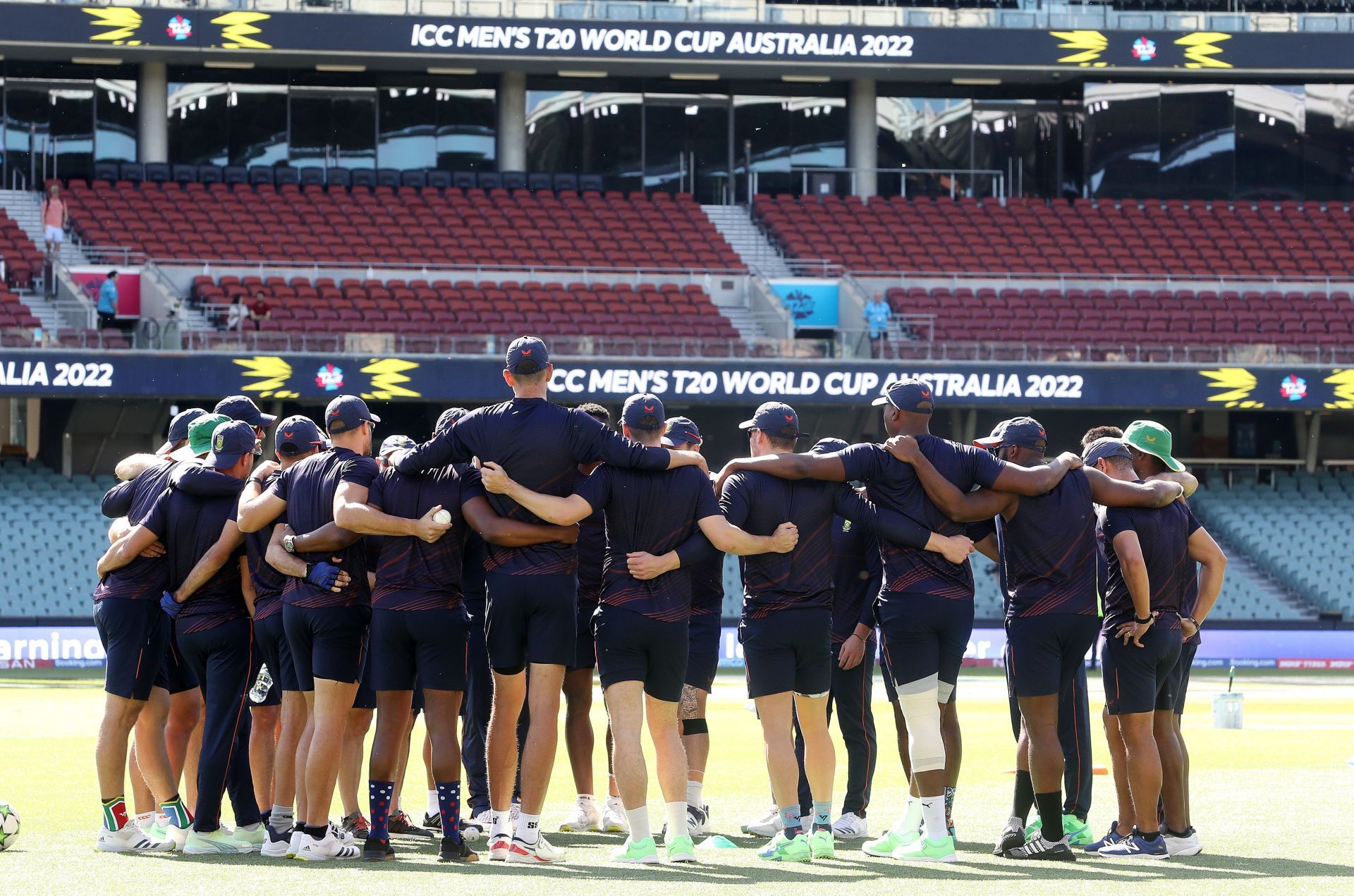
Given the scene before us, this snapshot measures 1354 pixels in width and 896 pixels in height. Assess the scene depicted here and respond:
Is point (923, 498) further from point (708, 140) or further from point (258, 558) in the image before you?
point (708, 140)

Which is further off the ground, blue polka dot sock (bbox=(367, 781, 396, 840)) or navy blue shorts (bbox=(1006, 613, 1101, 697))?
navy blue shorts (bbox=(1006, 613, 1101, 697))

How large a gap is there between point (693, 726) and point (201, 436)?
315 centimetres

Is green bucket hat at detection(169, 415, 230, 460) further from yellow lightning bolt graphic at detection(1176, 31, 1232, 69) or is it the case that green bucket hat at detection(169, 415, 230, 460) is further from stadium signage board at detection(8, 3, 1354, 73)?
yellow lightning bolt graphic at detection(1176, 31, 1232, 69)

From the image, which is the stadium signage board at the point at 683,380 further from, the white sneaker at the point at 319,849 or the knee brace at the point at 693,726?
the white sneaker at the point at 319,849

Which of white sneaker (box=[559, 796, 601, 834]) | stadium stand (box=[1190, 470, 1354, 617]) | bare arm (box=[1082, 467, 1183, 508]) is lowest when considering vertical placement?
stadium stand (box=[1190, 470, 1354, 617])

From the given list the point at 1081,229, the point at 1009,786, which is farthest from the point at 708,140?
the point at 1009,786

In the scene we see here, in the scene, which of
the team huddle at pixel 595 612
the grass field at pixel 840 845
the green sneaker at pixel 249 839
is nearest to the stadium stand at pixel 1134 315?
the grass field at pixel 840 845

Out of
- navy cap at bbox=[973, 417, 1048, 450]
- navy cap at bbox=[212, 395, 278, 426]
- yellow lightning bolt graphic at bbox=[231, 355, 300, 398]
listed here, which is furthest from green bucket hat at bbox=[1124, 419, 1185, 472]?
yellow lightning bolt graphic at bbox=[231, 355, 300, 398]

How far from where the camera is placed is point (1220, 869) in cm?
796

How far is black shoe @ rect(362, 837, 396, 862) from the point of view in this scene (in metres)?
8.08

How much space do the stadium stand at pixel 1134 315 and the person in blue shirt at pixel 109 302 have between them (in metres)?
14.6

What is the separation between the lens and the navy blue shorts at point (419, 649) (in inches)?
319

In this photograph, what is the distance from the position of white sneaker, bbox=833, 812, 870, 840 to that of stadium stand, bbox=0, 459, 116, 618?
784 inches

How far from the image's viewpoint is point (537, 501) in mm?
7996
